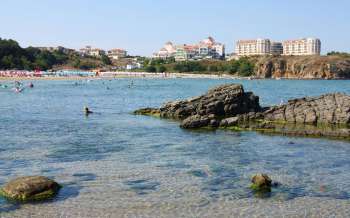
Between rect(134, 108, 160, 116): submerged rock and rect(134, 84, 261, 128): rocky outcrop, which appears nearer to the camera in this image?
rect(134, 84, 261, 128): rocky outcrop

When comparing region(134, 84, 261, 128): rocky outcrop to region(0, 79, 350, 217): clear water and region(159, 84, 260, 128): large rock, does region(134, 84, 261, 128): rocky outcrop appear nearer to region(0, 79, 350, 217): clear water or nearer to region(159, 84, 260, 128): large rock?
region(159, 84, 260, 128): large rock

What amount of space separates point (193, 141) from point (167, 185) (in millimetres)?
14734

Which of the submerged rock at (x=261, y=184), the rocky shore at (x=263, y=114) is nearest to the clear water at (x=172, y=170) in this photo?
the submerged rock at (x=261, y=184)

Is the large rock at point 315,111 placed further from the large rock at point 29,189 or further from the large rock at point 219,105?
the large rock at point 29,189

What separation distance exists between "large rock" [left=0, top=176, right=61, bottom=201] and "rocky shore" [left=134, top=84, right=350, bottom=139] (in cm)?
2446

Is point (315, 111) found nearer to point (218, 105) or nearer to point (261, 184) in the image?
point (218, 105)

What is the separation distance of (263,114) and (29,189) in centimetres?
3299

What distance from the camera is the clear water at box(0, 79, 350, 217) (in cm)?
2064

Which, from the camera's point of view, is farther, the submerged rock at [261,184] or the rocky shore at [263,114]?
the rocky shore at [263,114]

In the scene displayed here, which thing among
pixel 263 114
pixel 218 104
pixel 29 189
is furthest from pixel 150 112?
pixel 29 189

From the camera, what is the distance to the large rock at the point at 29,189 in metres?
21.3

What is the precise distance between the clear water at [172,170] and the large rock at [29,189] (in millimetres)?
638

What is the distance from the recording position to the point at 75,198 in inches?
859

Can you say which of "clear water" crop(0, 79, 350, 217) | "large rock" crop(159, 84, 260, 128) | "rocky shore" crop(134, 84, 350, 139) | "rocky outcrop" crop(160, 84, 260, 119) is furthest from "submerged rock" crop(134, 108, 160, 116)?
"clear water" crop(0, 79, 350, 217)
